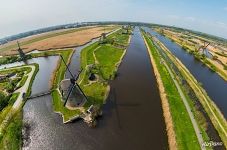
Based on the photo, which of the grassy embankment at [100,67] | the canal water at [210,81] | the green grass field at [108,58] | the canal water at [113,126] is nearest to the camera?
the canal water at [113,126]

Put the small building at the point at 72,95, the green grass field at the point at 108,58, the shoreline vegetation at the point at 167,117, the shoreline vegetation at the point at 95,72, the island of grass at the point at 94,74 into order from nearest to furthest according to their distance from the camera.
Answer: the shoreline vegetation at the point at 167,117, the small building at the point at 72,95, the shoreline vegetation at the point at 95,72, the island of grass at the point at 94,74, the green grass field at the point at 108,58

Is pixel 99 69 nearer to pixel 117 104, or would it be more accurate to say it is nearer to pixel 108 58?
pixel 108 58

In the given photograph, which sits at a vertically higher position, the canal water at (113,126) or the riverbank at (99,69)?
the riverbank at (99,69)

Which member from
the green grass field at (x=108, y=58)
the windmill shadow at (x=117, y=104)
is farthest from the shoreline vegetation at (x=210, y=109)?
the green grass field at (x=108, y=58)

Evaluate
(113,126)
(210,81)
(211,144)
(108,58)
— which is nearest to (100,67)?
(108,58)

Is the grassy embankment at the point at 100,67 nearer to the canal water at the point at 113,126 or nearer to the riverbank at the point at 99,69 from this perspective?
the riverbank at the point at 99,69

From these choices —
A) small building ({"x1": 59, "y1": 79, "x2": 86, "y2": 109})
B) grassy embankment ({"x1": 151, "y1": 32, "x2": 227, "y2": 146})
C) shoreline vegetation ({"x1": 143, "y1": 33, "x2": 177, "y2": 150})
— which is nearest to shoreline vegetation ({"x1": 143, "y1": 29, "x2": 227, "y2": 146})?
grassy embankment ({"x1": 151, "y1": 32, "x2": 227, "y2": 146})

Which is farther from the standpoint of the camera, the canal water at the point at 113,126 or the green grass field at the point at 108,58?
the green grass field at the point at 108,58
